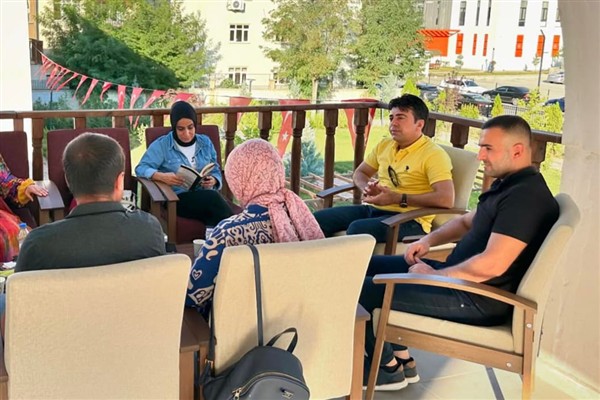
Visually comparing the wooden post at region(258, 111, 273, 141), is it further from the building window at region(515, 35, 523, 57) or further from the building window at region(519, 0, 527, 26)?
the building window at region(519, 0, 527, 26)

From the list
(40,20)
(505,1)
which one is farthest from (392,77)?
(40,20)

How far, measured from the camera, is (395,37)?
1001 inches

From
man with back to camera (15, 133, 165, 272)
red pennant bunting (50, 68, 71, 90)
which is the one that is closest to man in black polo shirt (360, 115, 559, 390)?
man with back to camera (15, 133, 165, 272)

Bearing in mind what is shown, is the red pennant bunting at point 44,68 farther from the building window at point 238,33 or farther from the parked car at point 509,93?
the parked car at point 509,93

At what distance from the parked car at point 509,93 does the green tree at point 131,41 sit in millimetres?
10841

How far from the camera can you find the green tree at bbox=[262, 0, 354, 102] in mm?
24656

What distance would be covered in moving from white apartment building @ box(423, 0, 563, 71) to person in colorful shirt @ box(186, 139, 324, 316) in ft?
87.2

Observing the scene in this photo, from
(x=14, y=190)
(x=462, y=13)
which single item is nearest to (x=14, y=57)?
(x=14, y=190)

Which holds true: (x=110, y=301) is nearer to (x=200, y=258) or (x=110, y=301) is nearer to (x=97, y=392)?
(x=97, y=392)

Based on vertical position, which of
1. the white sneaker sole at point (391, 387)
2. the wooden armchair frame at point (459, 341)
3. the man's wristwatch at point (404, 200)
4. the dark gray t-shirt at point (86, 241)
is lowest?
the white sneaker sole at point (391, 387)

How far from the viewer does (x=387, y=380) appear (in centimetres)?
265

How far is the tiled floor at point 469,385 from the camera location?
268 centimetres

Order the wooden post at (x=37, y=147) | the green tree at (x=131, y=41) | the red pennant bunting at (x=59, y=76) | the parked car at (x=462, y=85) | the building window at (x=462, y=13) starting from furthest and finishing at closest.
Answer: the building window at (x=462, y=13) < the parked car at (x=462, y=85) < the green tree at (x=131, y=41) < the red pennant bunting at (x=59, y=76) < the wooden post at (x=37, y=147)

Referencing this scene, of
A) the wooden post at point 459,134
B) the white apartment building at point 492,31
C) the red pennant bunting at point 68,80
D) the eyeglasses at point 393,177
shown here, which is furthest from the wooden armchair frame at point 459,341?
the white apartment building at point 492,31
